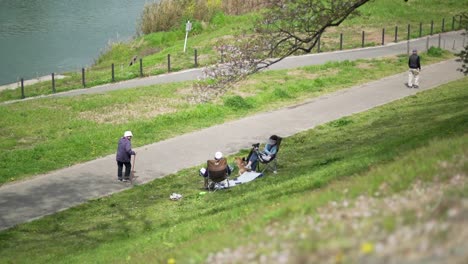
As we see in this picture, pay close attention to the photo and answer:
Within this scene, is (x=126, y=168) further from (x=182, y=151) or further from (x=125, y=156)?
(x=182, y=151)

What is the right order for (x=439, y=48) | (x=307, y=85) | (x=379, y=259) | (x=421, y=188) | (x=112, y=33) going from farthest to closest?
1. (x=112, y=33)
2. (x=439, y=48)
3. (x=307, y=85)
4. (x=421, y=188)
5. (x=379, y=259)

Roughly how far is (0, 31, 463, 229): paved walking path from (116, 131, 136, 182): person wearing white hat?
0.79 feet

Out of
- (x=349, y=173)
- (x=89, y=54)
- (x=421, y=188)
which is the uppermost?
(x=421, y=188)

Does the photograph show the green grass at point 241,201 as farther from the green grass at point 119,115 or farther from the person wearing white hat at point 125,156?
the green grass at point 119,115

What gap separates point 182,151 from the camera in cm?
1970

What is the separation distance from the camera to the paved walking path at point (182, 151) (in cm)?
1594

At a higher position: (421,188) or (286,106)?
(421,188)

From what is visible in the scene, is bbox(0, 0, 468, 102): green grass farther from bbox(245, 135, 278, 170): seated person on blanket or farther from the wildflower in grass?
the wildflower in grass

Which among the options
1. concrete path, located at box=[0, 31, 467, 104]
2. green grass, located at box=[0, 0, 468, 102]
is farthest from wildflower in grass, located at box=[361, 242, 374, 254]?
green grass, located at box=[0, 0, 468, 102]

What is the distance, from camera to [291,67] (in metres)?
31.7

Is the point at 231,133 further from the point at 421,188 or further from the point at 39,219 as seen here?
the point at 421,188

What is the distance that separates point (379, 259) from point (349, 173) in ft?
21.4

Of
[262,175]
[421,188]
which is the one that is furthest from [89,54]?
[421,188]

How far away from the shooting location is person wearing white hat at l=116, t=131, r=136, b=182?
17.0m
